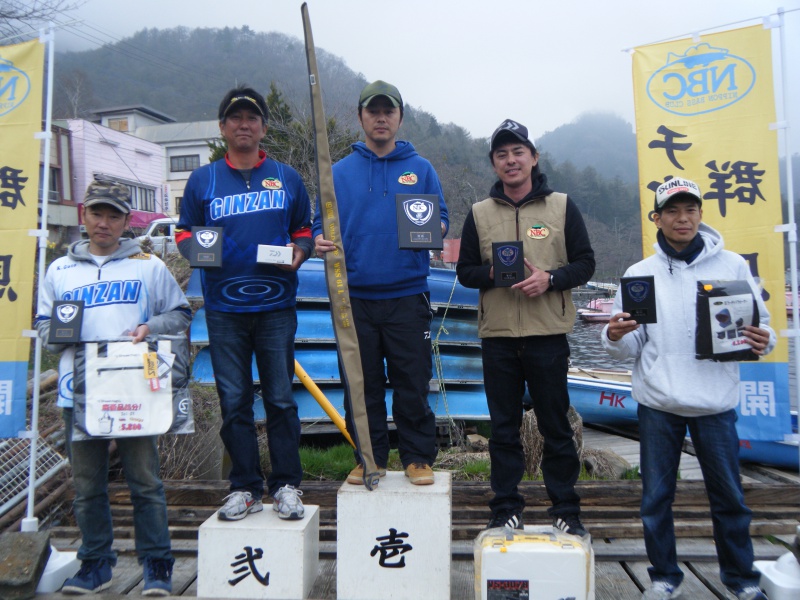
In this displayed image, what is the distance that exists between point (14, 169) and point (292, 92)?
18184 mm

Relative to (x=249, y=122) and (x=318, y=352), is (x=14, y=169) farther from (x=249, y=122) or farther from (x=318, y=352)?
(x=318, y=352)

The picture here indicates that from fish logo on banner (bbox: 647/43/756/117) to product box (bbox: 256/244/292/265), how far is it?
3.00 m

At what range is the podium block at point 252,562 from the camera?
→ 2.99 metres

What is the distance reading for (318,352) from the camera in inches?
264

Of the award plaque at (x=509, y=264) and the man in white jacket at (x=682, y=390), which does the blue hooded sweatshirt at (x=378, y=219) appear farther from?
the man in white jacket at (x=682, y=390)

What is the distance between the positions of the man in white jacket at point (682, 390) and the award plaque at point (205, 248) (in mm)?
1854

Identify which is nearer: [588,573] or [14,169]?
[588,573]

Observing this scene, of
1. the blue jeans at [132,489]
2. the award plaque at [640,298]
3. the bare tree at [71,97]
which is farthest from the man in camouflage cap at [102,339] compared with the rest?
the bare tree at [71,97]

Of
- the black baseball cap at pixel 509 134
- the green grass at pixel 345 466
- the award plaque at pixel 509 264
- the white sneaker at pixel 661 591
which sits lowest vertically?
the green grass at pixel 345 466

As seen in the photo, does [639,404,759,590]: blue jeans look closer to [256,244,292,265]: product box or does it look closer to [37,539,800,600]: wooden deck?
[37,539,800,600]: wooden deck

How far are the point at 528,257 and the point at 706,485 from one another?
1341 mm

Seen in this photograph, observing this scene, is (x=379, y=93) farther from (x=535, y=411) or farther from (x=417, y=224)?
(x=535, y=411)

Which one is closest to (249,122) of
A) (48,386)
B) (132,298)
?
(132,298)

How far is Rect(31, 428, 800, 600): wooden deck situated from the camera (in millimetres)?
3264
